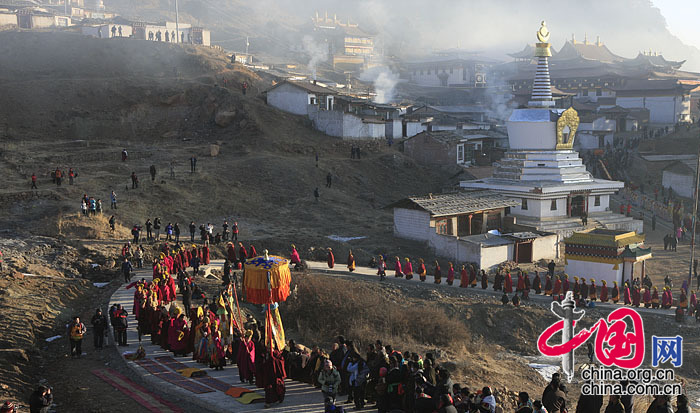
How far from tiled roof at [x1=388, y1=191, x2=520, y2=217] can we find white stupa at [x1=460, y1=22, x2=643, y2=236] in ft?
4.36

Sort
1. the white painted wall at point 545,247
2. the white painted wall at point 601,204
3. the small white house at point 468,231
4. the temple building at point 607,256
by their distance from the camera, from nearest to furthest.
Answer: the temple building at point 607,256, the small white house at point 468,231, the white painted wall at point 545,247, the white painted wall at point 601,204

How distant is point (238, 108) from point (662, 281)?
108ft

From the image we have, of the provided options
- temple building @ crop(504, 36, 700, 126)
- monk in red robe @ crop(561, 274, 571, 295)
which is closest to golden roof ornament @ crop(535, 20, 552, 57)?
monk in red robe @ crop(561, 274, 571, 295)

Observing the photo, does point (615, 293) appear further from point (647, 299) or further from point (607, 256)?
point (607, 256)

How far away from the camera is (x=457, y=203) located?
3675 centimetres

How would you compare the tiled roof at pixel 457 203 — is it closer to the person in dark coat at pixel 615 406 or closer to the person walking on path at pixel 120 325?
the person walking on path at pixel 120 325

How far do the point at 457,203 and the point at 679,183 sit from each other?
24038 mm

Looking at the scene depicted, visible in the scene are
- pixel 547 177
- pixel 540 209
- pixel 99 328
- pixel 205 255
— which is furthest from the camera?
pixel 547 177

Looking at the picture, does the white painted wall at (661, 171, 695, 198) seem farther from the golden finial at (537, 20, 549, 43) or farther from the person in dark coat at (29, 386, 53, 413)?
the person in dark coat at (29, 386, 53, 413)

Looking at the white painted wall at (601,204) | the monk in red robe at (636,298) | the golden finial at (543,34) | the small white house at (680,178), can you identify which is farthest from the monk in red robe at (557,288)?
the small white house at (680,178)

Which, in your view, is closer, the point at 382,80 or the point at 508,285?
the point at 508,285

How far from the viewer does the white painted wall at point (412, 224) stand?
3534cm

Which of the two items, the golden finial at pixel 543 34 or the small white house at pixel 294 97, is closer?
the golden finial at pixel 543 34

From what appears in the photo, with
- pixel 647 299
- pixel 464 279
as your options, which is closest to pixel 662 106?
pixel 647 299
